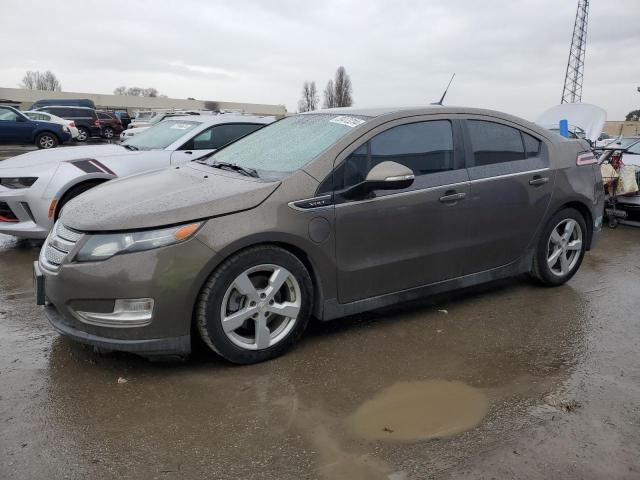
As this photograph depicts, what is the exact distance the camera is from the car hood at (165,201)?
3080 mm

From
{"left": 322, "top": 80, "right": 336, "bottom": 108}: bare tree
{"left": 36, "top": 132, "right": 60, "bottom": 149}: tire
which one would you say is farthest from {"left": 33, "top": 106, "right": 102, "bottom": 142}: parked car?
{"left": 322, "top": 80, "right": 336, "bottom": 108}: bare tree

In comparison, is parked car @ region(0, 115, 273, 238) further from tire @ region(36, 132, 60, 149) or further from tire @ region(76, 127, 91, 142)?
tire @ region(76, 127, 91, 142)

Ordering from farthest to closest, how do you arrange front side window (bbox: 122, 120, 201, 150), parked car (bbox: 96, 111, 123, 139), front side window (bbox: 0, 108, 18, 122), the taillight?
parked car (bbox: 96, 111, 123, 139) < front side window (bbox: 0, 108, 18, 122) < front side window (bbox: 122, 120, 201, 150) < the taillight

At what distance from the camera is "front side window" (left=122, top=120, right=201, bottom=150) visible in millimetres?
6562

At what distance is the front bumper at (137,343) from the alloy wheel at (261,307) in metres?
0.26

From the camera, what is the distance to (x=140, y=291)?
2977 millimetres

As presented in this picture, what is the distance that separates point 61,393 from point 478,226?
117 inches

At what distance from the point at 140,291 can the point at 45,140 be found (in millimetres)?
19965

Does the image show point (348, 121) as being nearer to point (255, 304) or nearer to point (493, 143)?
point (493, 143)

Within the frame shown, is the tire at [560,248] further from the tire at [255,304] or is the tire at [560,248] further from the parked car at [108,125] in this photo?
the parked car at [108,125]

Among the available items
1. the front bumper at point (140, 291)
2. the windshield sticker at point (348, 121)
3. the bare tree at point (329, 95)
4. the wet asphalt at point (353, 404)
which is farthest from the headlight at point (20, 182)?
the bare tree at point (329, 95)

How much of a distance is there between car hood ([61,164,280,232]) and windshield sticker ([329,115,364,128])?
0.77 meters

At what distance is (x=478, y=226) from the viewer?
13.5ft

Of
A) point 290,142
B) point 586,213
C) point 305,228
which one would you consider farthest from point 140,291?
point 586,213
